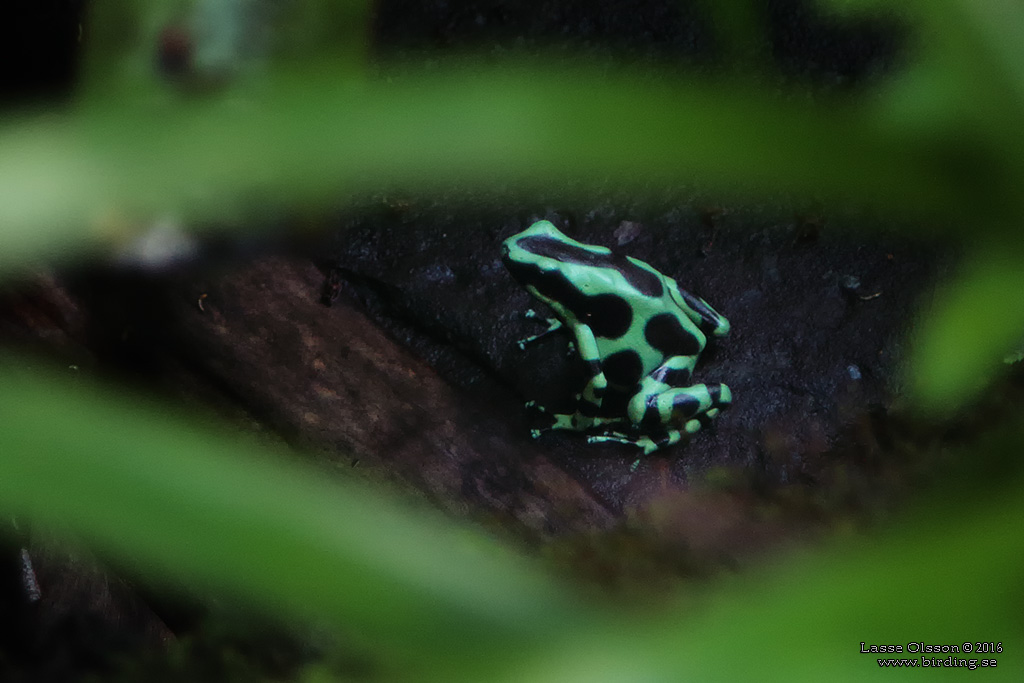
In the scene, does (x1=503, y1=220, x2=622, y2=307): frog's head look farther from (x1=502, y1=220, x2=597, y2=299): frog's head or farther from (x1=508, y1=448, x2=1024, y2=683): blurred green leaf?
(x1=508, y1=448, x2=1024, y2=683): blurred green leaf

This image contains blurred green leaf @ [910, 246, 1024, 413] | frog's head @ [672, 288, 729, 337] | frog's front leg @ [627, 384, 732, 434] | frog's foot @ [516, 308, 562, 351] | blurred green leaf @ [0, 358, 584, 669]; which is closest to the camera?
blurred green leaf @ [0, 358, 584, 669]

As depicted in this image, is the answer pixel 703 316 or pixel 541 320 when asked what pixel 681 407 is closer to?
pixel 703 316

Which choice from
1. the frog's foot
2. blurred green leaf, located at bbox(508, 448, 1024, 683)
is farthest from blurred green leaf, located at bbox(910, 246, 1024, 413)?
the frog's foot

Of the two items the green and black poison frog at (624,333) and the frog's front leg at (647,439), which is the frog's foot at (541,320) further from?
the frog's front leg at (647,439)

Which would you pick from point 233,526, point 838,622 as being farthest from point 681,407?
point 233,526

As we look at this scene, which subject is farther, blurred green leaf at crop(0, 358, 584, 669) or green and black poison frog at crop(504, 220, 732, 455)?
green and black poison frog at crop(504, 220, 732, 455)

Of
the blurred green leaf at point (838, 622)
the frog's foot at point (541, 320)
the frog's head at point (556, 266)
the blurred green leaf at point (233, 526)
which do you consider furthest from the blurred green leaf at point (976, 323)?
the frog's foot at point (541, 320)

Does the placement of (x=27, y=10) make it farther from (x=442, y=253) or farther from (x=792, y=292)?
(x=792, y=292)
